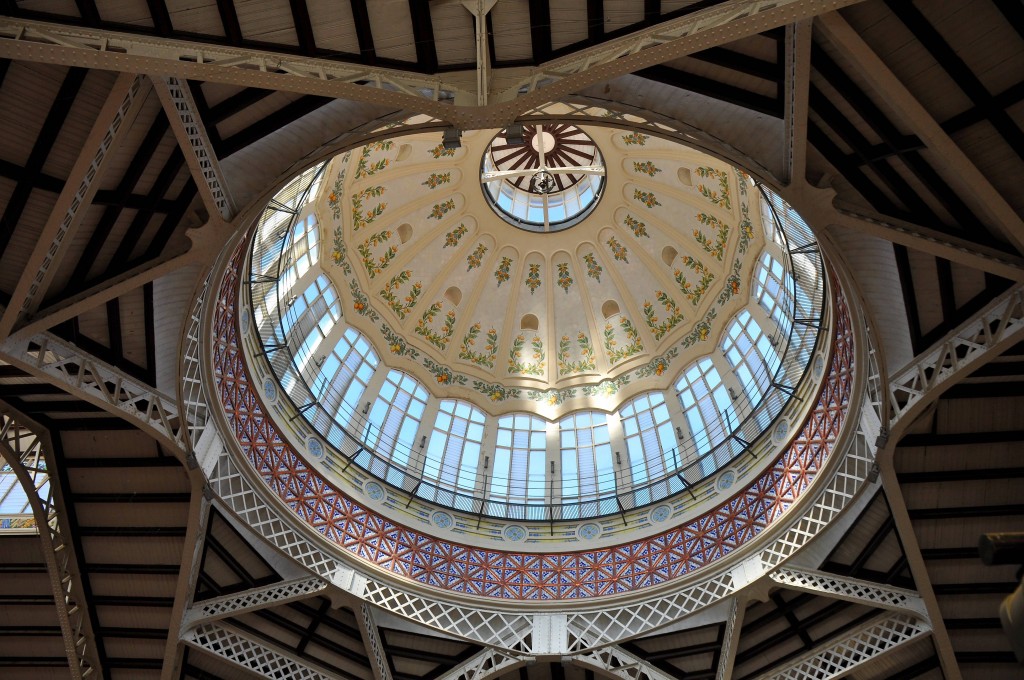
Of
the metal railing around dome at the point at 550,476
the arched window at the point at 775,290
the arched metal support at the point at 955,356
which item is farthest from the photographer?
the arched window at the point at 775,290

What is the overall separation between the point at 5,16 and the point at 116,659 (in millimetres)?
16396

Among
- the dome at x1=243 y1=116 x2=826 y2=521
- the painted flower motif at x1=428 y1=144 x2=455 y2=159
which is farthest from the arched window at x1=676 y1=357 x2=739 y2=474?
the painted flower motif at x1=428 y1=144 x2=455 y2=159

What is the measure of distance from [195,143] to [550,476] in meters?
17.0

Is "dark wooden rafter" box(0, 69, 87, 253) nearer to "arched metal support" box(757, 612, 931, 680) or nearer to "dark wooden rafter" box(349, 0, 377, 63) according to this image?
"dark wooden rafter" box(349, 0, 377, 63)

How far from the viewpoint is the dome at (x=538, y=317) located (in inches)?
1002

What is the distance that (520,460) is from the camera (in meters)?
28.8

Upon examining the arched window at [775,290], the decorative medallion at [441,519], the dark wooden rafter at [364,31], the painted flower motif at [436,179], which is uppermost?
the painted flower motif at [436,179]

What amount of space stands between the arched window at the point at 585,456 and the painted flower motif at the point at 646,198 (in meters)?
7.54

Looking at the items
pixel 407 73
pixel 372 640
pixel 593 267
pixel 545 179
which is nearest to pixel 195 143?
pixel 407 73

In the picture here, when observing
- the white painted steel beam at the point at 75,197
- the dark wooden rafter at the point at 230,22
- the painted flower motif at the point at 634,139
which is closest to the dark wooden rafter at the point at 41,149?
the white painted steel beam at the point at 75,197

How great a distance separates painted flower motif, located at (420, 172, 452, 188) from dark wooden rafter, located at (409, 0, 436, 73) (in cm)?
1716

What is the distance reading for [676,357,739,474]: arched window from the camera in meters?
26.3

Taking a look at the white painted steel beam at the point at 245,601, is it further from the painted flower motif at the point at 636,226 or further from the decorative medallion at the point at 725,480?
the painted flower motif at the point at 636,226

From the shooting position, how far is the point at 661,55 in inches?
490
